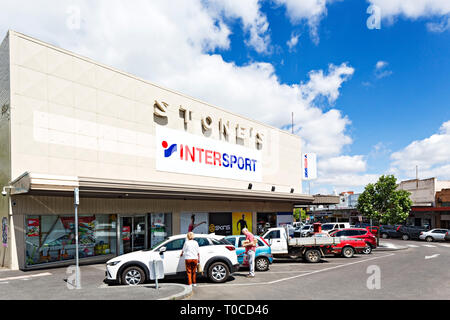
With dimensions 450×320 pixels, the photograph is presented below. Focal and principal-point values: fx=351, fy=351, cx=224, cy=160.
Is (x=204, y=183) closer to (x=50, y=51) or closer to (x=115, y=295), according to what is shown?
(x=50, y=51)

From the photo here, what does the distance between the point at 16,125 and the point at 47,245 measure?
5.33m

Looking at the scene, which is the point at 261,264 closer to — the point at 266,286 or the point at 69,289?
the point at 266,286

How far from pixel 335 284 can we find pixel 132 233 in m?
11.5

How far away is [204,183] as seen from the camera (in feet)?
77.2

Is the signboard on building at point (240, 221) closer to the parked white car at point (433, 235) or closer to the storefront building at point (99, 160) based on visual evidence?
the storefront building at point (99, 160)

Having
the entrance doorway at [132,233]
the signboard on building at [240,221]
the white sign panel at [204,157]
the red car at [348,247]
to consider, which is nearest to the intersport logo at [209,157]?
the white sign panel at [204,157]

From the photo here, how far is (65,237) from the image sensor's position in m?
16.1

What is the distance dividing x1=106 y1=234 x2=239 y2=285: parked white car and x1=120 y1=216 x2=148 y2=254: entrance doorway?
23.9 feet

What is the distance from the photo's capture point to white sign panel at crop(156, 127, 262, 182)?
68.6ft

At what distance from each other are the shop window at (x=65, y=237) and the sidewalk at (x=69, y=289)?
1.81 m

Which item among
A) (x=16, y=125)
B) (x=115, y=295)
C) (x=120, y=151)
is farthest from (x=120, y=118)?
(x=115, y=295)

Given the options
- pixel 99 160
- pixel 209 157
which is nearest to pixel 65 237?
pixel 99 160

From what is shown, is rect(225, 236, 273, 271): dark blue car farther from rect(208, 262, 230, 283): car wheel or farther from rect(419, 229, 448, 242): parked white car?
rect(419, 229, 448, 242): parked white car

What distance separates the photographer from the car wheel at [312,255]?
705 inches
